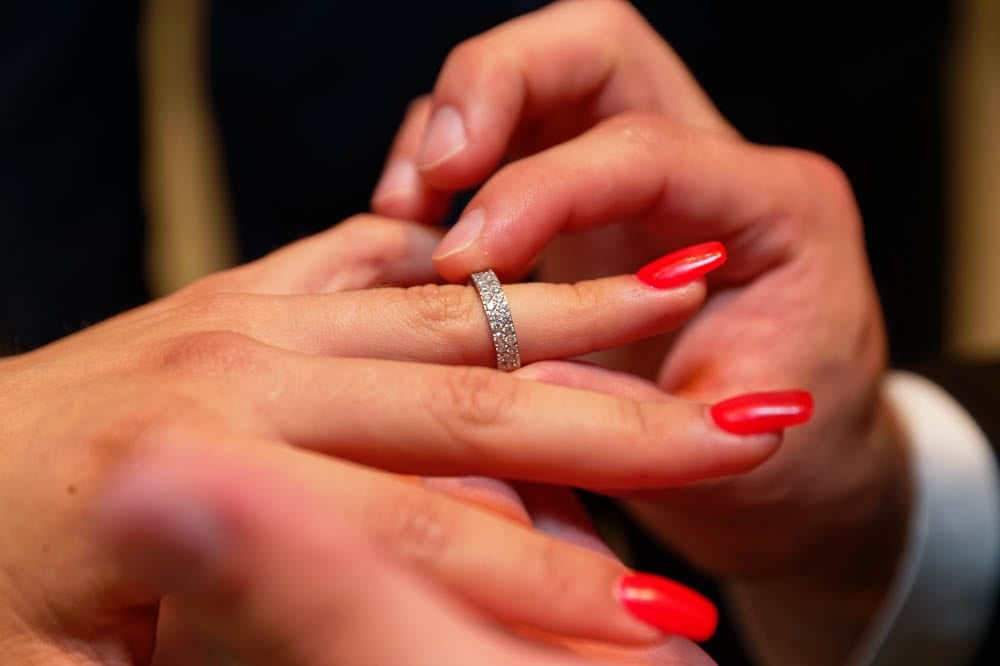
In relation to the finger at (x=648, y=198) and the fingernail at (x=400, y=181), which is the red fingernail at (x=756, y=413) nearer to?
the finger at (x=648, y=198)

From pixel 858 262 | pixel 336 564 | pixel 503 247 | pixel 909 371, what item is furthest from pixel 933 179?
pixel 336 564

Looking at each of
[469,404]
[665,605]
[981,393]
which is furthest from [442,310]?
[981,393]

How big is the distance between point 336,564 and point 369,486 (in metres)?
0.08

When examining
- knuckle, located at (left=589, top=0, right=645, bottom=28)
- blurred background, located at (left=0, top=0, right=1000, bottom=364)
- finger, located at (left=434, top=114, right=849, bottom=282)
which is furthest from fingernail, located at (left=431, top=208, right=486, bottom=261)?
blurred background, located at (left=0, top=0, right=1000, bottom=364)

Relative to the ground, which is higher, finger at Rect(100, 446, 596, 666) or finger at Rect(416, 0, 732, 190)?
finger at Rect(416, 0, 732, 190)

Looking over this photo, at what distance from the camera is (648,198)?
868 millimetres

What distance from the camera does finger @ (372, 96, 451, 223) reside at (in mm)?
979

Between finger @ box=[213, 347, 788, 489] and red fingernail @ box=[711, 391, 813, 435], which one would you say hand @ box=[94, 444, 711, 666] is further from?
red fingernail @ box=[711, 391, 813, 435]

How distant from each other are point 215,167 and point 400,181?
1275mm

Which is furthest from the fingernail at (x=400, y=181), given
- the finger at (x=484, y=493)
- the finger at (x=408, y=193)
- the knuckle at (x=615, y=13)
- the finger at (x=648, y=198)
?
the finger at (x=484, y=493)

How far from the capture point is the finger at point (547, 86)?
2.89 ft

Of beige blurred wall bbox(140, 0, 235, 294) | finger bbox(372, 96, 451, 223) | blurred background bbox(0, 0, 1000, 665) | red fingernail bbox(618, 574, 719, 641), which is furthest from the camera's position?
beige blurred wall bbox(140, 0, 235, 294)

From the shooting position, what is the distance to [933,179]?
197 centimetres

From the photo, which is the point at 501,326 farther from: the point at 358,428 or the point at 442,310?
the point at 358,428
